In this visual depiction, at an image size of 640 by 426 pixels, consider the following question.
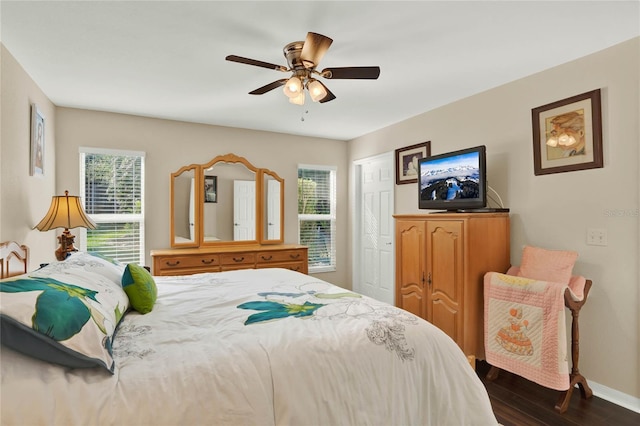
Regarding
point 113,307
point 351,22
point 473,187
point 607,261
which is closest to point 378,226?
point 473,187

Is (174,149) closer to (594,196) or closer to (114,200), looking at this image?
(114,200)

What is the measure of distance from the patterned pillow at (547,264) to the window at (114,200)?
3960 millimetres

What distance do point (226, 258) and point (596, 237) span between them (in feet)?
11.5

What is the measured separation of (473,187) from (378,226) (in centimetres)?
189

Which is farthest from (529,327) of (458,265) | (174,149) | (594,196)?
(174,149)

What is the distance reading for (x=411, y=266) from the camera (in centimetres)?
343

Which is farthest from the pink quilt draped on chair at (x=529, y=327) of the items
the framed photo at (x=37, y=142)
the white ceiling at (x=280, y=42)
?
the framed photo at (x=37, y=142)

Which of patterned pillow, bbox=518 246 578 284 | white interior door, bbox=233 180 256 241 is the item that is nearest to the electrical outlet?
patterned pillow, bbox=518 246 578 284

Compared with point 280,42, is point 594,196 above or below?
below

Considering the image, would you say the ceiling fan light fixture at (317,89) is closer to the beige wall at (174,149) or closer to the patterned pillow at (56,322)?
the patterned pillow at (56,322)

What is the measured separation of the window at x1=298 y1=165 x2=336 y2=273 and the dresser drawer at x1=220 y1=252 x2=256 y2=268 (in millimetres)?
1006

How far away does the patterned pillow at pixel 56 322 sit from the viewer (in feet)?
3.29

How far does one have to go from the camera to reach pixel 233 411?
3.60ft

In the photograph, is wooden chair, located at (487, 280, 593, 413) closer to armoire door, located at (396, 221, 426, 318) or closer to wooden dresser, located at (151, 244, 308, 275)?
armoire door, located at (396, 221, 426, 318)
